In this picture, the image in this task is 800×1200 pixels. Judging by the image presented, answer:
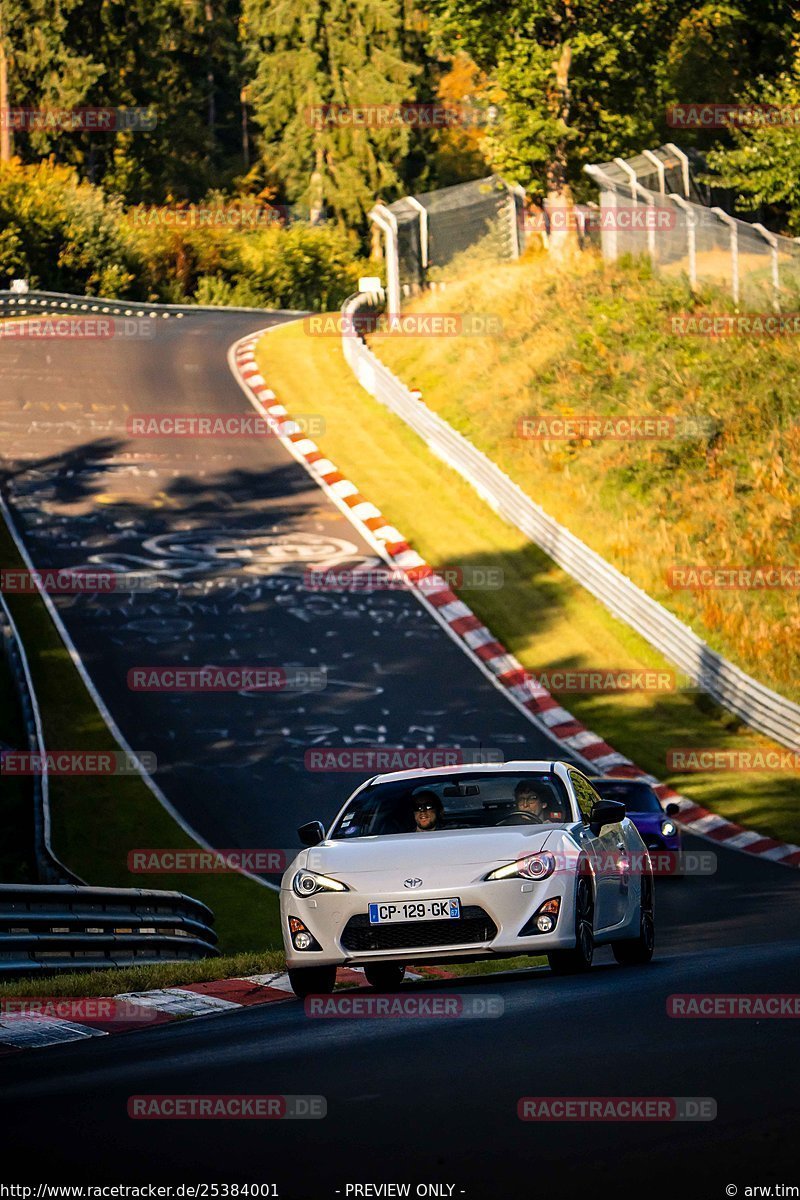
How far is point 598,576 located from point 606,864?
17279 mm

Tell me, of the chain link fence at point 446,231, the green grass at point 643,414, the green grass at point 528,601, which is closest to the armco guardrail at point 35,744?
the green grass at point 528,601

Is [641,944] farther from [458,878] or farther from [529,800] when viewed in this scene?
[458,878]

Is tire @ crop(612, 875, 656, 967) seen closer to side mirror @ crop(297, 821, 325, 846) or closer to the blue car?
side mirror @ crop(297, 821, 325, 846)

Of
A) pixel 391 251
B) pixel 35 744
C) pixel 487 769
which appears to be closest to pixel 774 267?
pixel 391 251

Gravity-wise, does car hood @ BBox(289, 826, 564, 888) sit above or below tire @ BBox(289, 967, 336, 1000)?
above

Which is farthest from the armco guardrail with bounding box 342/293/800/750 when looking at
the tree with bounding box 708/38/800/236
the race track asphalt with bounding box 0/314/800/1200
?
the tree with bounding box 708/38/800/236

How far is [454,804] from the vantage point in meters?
10.9

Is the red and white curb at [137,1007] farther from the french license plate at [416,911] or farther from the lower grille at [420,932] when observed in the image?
the french license plate at [416,911]

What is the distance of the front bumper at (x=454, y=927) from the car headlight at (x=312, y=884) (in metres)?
0.05

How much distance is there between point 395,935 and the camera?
9.76 metres

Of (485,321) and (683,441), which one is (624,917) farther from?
(485,321)

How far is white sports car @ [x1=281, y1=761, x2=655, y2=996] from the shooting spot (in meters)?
9.68

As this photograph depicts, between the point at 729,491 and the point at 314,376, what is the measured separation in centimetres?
1236

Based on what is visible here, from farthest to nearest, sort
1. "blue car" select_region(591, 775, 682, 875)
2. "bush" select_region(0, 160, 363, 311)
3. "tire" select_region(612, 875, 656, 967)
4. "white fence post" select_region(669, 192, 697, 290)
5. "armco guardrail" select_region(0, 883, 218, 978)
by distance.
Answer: "bush" select_region(0, 160, 363, 311) → "white fence post" select_region(669, 192, 697, 290) → "blue car" select_region(591, 775, 682, 875) → "armco guardrail" select_region(0, 883, 218, 978) → "tire" select_region(612, 875, 656, 967)
